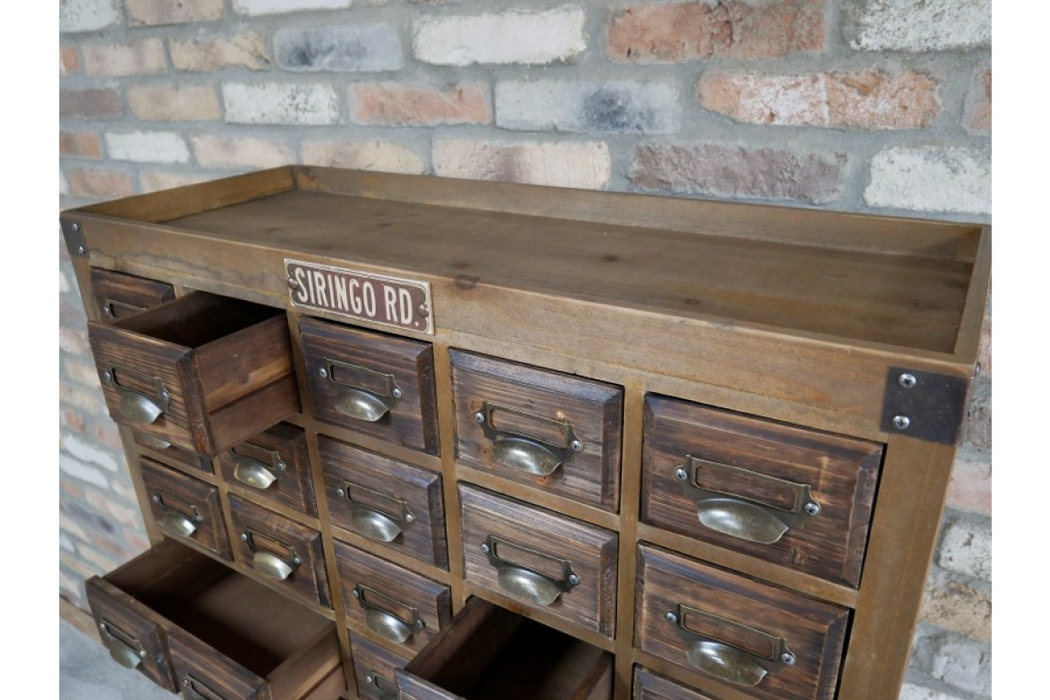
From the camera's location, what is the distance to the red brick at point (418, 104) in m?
1.22

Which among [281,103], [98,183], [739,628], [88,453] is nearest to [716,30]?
[739,628]

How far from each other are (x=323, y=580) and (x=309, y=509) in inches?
5.2

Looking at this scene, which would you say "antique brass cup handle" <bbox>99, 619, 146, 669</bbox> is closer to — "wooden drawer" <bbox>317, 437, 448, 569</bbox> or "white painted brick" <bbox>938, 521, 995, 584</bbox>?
"wooden drawer" <bbox>317, 437, 448, 569</bbox>

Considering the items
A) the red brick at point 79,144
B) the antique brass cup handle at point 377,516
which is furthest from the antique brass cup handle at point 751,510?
the red brick at point 79,144

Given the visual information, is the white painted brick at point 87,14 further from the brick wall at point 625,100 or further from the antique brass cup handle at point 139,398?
the antique brass cup handle at point 139,398

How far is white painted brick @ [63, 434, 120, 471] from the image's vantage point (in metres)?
2.27

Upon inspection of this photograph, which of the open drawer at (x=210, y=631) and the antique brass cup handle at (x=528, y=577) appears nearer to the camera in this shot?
the antique brass cup handle at (x=528, y=577)

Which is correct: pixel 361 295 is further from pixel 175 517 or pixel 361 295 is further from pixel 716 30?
pixel 175 517

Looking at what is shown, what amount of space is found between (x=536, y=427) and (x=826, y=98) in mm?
567

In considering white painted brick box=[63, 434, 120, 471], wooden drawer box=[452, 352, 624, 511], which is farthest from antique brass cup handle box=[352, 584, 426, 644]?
white painted brick box=[63, 434, 120, 471]

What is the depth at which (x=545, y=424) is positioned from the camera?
2.69ft

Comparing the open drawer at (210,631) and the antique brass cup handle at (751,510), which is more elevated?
the antique brass cup handle at (751,510)

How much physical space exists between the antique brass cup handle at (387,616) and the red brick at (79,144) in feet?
4.42

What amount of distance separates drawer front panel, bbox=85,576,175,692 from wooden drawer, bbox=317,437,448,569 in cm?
43
